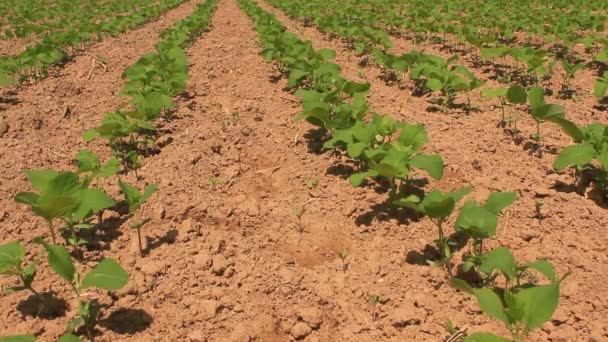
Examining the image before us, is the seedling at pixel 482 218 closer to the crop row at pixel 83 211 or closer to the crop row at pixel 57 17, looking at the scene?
the crop row at pixel 83 211

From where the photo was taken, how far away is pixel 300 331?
2.15m

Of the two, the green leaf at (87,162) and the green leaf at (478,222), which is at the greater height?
the green leaf at (478,222)

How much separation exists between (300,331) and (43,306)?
4.19 feet

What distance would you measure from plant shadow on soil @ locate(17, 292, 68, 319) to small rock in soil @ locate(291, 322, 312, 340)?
1.14 metres

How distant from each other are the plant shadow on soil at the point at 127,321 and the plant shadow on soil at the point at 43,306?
0.80 ft

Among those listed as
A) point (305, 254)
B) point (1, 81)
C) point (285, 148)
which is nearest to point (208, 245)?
point (305, 254)

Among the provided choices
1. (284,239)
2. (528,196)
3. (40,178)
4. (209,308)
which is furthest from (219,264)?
(528,196)

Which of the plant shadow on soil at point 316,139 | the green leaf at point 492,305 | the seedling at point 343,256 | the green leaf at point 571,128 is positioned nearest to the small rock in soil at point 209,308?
the seedling at point 343,256

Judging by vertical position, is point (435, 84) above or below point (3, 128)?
above

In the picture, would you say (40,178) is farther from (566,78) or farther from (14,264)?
(566,78)

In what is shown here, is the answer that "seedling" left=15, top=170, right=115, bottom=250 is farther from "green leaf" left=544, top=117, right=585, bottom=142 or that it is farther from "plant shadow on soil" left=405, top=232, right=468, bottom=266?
"green leaf" left=544, top=117, right=585, bottom=142

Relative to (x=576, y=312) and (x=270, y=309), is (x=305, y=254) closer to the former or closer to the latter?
(x=270, y=309)

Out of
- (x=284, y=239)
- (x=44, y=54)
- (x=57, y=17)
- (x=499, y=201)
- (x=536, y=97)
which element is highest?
(x=536, y=97)

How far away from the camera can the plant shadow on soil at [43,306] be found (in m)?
2.20
